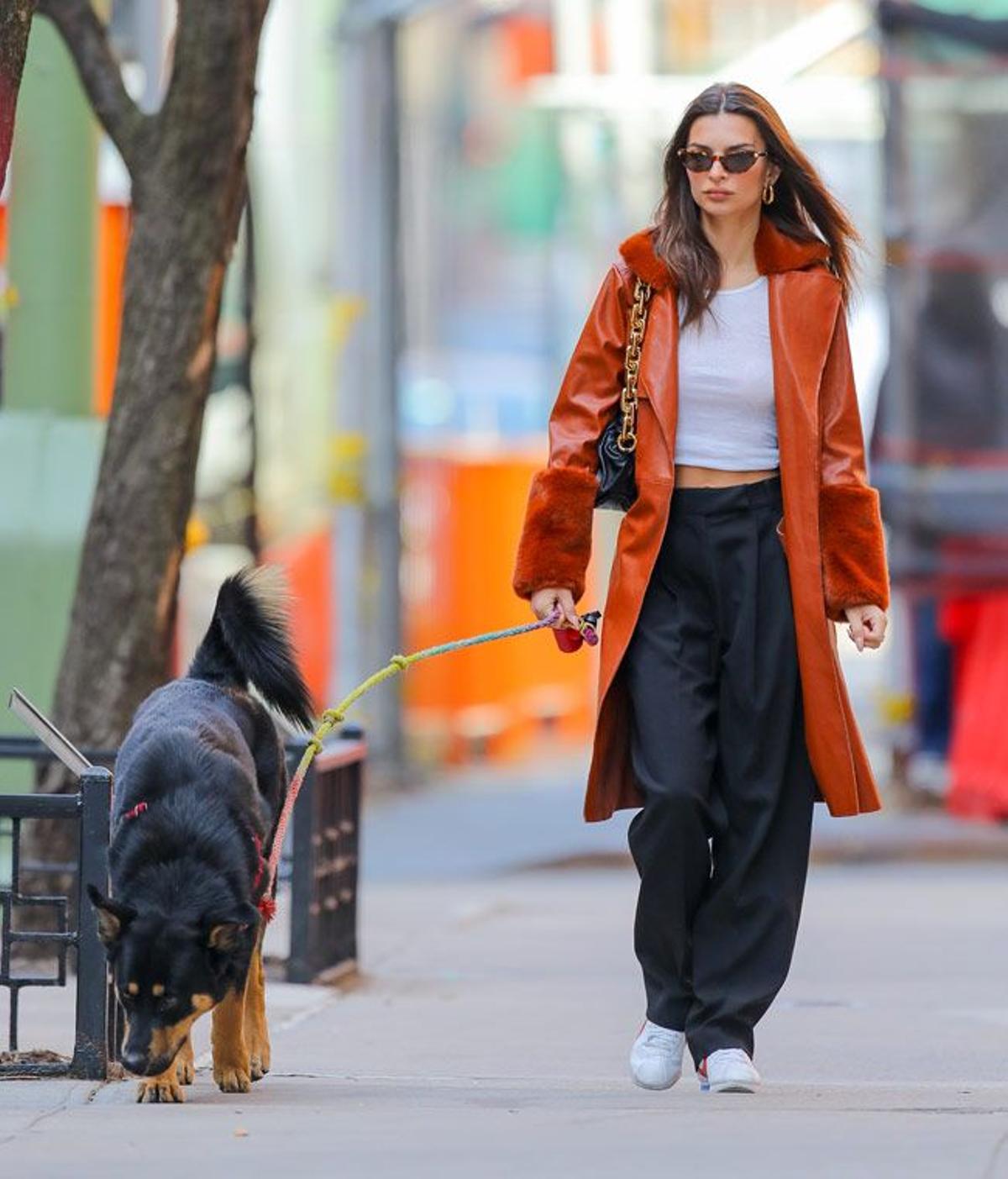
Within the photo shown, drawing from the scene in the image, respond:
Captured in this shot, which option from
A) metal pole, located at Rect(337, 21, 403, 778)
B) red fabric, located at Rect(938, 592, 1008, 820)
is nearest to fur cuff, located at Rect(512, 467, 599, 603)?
red fabric, located at Rect(938, 592, 1008, 820)

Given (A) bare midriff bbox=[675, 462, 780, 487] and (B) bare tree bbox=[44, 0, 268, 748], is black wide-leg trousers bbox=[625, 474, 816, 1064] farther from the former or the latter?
(B) bare tree bbox=[44, 0, 268, 748]

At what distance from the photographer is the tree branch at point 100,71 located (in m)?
8.92

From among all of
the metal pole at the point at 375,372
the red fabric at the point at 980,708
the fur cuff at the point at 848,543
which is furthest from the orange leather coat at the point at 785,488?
the metal pole at the point at 375,372

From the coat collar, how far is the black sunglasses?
0.18m

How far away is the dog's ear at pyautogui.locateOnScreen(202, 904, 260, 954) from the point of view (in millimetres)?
5738

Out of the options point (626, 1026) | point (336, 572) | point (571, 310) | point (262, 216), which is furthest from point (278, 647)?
point (571, 310)

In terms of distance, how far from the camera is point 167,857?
19.3 feet

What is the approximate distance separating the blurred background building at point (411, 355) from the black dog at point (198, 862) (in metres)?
1.68

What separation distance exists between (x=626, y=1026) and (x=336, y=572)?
11.0m

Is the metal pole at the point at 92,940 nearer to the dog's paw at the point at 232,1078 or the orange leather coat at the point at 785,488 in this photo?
the dog's paw at the point at 232,1078

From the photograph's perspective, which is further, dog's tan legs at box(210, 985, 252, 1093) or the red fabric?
the red fabric

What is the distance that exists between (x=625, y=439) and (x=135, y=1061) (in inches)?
64.9

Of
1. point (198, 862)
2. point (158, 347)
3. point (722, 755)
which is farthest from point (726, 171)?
point (158, 347)

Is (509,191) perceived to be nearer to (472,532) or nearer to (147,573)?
(472,532)
